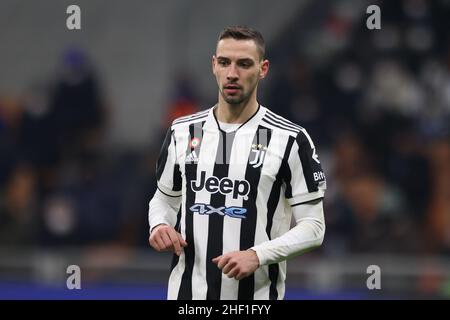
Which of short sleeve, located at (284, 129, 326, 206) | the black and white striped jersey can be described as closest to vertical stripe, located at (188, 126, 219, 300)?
the black and white striped jersey

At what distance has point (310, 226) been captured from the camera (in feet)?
13.8

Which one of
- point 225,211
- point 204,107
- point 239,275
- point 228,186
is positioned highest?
point 204,107

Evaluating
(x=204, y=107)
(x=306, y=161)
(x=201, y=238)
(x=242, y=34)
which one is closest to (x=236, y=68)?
(x=242, y=34)

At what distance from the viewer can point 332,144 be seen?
31.3 ft

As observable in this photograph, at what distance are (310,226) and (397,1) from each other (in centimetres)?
675

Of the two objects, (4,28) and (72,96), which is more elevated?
(4,28)

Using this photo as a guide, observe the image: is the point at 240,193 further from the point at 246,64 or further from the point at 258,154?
the point at 246,64

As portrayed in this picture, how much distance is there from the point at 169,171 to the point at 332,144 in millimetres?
5314

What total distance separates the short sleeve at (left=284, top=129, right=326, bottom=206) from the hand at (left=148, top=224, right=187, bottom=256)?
0.50m

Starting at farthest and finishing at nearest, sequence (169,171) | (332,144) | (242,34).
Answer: (332,144), (169,171), (242,34)

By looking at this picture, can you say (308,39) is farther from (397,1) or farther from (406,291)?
(406,291)
